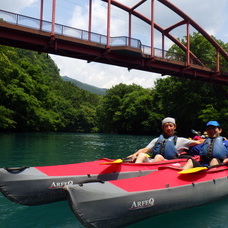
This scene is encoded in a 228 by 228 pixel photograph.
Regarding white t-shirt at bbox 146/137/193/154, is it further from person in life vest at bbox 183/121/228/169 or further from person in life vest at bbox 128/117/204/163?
person in life vest at bbox 183/121/228/169

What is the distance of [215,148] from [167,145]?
37.1 inches

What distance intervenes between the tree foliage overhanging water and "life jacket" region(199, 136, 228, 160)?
15218 mm

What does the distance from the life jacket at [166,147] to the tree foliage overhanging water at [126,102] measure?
47.5ft

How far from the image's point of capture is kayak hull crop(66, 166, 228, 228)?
3.01 metres

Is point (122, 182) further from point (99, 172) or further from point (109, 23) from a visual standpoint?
point (109, 23)

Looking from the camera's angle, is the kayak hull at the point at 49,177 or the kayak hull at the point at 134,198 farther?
the kayak hull at the point at 49,177

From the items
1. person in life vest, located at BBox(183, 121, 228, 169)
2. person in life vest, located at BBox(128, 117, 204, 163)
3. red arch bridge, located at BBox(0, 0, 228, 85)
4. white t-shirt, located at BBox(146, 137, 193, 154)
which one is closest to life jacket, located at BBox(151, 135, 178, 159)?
person in life vest, located at BBox(128, 117, 204, 163)

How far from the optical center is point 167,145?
17.5 feet

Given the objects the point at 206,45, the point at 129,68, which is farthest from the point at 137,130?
the point at 129,68

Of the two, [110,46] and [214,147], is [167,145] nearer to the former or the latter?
[214,147]

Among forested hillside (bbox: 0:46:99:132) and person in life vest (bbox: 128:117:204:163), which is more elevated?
forested hillside (bbox: 0:46:99:132)

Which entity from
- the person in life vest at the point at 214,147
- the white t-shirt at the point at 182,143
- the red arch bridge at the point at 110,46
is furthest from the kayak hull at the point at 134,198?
the red arch bridge at the point at 110,46

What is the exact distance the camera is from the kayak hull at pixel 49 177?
3.88 m

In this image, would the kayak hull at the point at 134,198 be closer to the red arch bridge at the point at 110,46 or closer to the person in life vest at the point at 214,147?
the person in life vest at the point at 214,147
